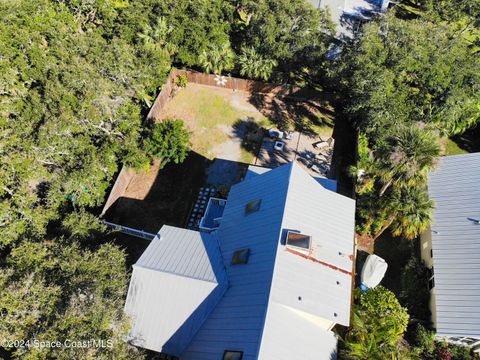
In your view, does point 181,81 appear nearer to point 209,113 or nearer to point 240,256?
point 209,113

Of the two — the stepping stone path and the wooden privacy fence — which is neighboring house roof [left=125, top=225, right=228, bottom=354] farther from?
the wooden privacy fence

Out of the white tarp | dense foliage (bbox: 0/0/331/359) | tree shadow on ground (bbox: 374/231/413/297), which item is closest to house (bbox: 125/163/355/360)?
dense foliage (bbox: 0/0/331/359)

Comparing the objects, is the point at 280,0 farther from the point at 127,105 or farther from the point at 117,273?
the point at 117,273

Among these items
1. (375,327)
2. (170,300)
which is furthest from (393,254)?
(170,300)

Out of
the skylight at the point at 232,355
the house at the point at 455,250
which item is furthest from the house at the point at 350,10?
the skylight at the point at 232,355

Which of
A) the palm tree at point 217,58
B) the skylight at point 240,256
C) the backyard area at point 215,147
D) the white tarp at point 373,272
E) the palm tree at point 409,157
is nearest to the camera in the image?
the skylight at point 240,256

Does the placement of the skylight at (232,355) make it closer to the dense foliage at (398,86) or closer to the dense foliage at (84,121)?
the dense foliage at (84,121)
